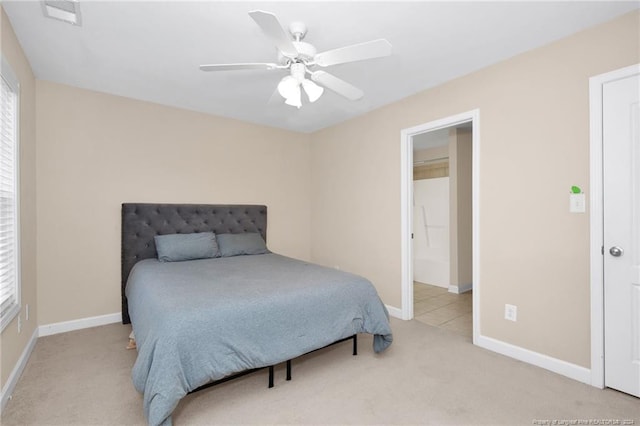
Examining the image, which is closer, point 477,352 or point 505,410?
point 505,410

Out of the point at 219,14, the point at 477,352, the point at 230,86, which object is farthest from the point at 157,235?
the point at 477,352

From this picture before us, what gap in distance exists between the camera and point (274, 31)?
1631mm

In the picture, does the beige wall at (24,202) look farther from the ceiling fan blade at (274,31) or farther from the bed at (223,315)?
the ceiling fan blade at (274,31)

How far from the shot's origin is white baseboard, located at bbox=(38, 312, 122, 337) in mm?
3020

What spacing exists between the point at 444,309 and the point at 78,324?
398 cm

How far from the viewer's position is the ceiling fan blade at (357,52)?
1732mm

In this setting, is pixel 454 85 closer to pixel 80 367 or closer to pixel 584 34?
pixel 584 34

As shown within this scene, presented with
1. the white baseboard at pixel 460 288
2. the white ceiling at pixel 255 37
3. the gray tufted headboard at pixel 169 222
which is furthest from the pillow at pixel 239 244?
the white baseboard at pixel 460 288

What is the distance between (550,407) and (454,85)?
2.59 metres

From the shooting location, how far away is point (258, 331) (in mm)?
1961

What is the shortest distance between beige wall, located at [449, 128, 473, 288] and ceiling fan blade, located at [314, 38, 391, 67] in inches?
129

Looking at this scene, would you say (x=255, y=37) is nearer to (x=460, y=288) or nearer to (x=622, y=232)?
(x=622, y=232)

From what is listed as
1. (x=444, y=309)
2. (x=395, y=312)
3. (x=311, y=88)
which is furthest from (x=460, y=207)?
(x=311, y=88)

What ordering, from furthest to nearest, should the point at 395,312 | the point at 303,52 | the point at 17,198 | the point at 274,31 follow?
the point at 395,312 → the point at 17,198 → the point at 303,52 → the point at 274,31
